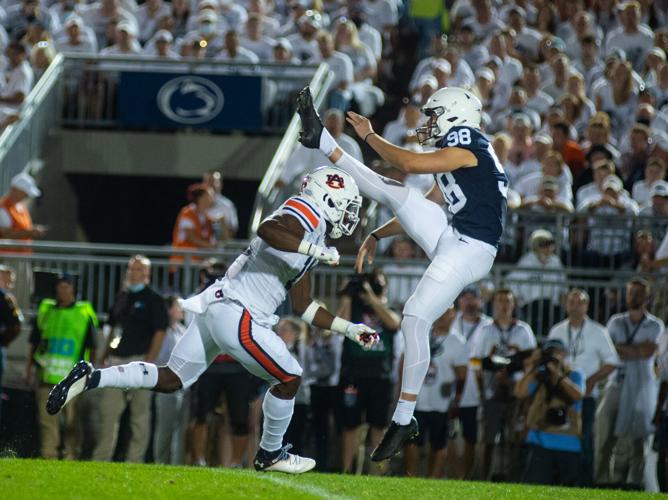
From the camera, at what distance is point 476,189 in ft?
28.6

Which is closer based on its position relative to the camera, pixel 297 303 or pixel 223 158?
pixel 297 303

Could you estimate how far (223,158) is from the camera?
17.3 m

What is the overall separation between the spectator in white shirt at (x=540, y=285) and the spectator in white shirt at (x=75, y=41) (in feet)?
23.6

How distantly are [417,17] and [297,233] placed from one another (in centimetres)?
1174

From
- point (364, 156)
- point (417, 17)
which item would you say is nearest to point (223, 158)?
point (364, 156)

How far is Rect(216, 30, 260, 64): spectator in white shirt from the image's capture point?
55.3ft

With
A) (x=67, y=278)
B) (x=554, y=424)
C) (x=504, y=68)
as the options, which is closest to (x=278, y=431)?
(x=554, y=424)

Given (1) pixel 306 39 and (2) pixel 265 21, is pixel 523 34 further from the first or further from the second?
(2) pixel 265 21

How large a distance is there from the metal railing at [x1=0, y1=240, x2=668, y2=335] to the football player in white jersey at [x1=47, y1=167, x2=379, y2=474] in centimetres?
466

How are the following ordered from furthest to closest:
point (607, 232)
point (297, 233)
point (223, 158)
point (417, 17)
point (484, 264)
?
point (417, 17) → point (223, 158) → point (607, 232) → point (484, 264) → point (297, 233)

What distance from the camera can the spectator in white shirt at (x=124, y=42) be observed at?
57.2ft

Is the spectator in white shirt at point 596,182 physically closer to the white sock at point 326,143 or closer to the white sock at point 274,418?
the white sock at point 326,143

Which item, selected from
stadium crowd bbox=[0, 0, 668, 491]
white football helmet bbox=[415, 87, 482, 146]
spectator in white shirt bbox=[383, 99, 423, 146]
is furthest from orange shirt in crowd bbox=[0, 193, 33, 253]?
white football helmet bbox=[415, 87, 482, 146]

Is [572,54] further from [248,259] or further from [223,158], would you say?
[248,259]
